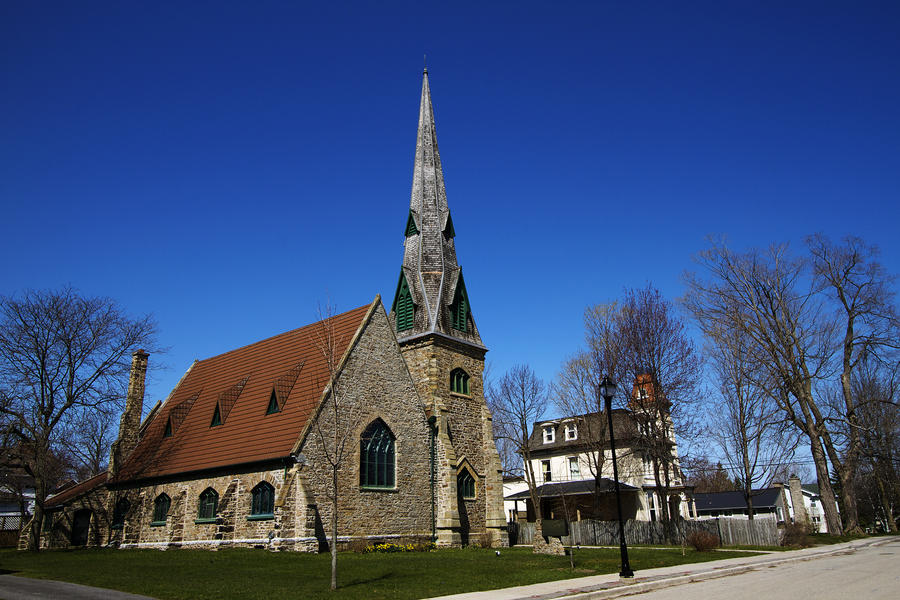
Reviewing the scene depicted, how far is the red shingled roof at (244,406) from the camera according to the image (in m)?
24.1

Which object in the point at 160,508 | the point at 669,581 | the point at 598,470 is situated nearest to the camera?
the point at 669,581

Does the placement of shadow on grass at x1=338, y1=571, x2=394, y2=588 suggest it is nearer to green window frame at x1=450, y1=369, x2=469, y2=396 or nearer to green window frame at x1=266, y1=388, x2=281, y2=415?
green window frame at x1=266, y1=388, x2=281, y2=415

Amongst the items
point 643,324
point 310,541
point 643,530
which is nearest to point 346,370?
point 310,541

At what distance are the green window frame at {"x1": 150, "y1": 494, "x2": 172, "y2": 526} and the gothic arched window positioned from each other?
666 centimetres

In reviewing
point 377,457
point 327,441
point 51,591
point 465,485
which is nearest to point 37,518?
point 327,441

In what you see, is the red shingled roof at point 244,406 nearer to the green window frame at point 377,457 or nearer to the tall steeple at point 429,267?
the green window frame at point 377,457

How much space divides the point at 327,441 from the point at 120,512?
14.4 m

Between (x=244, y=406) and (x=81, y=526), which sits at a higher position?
(x=244, y=406)

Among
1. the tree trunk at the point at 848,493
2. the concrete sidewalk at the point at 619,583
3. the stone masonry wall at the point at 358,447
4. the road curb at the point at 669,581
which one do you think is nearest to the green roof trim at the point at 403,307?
the stone masonry wall at the point at 358,447

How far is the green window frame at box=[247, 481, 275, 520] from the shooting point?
22.4 metres

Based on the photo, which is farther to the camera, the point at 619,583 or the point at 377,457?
the point at 377,457

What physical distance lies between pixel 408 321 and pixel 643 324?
1277 cm

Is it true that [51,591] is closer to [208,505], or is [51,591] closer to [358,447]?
[358,447]

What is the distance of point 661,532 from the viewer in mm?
31766
